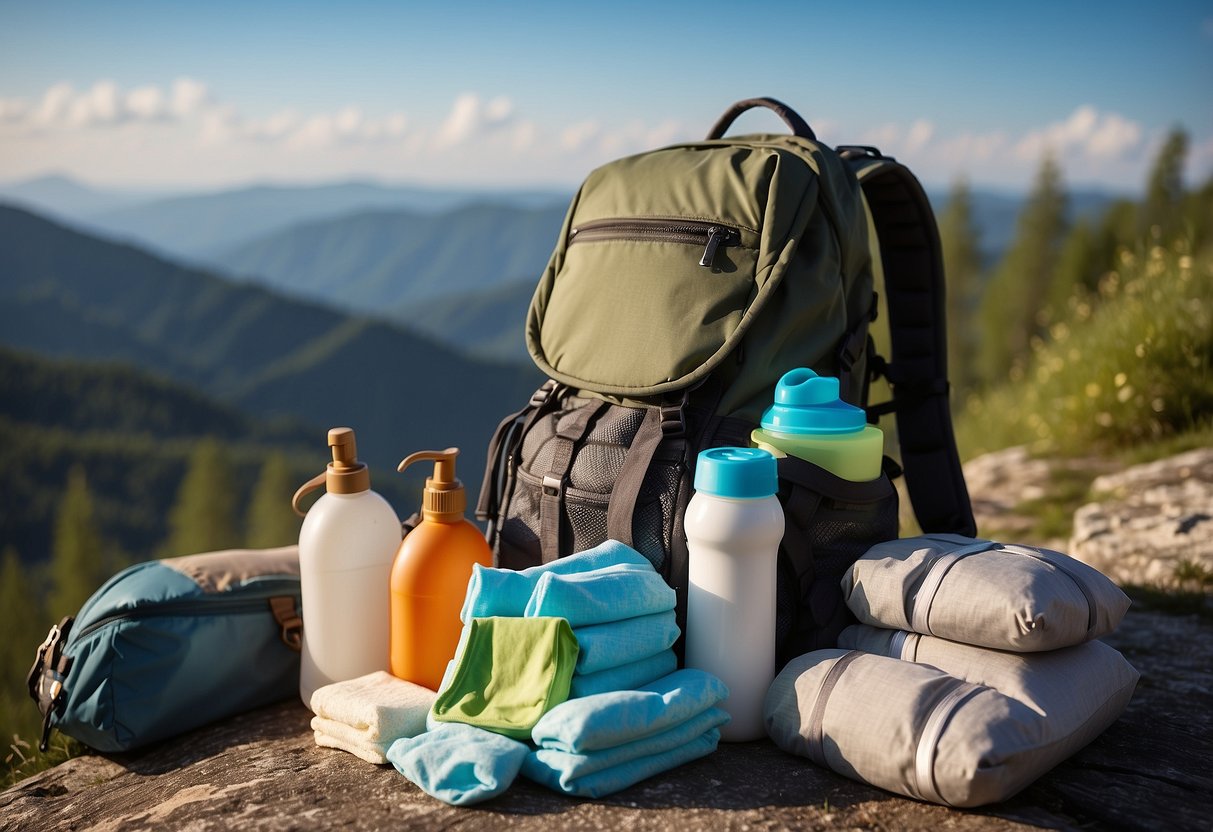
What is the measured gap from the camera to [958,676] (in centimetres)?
216

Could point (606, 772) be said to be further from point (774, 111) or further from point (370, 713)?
point (774, 111)

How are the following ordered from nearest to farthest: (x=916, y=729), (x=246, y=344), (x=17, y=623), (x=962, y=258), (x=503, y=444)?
(x=916, y=729), (x=503, y=444), (x=17, y=623), (x=962, y=258), (x=246, y=344)

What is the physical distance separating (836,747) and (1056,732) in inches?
17.9

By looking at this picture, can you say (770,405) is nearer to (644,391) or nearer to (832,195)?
(644,391)

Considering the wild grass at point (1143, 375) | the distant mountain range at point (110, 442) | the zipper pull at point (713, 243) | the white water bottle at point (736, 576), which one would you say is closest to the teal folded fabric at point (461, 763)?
the white water bottle at point (736, 576)

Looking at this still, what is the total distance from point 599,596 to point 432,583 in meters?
0.48

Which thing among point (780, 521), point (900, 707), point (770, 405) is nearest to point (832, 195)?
point (770, 405)

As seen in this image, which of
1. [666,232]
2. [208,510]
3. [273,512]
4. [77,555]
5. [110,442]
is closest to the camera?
[666,232]

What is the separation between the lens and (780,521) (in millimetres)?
2172

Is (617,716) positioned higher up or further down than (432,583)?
further down

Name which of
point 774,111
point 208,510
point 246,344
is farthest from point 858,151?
point 246,344

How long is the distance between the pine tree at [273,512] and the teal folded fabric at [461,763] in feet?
159

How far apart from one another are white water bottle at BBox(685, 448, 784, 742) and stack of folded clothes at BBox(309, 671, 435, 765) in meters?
0.67

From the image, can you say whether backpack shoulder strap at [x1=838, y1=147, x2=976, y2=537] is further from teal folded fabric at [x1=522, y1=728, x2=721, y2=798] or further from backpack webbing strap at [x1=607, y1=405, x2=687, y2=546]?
teal folded fabric at [x1=522, y1=728, x2=721, y2=798]
